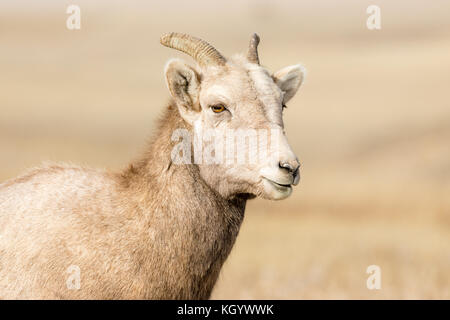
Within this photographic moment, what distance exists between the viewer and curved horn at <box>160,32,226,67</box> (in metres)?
8.96

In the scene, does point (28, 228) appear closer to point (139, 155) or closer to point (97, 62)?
point (139, 155)

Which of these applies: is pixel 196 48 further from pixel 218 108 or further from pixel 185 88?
pixel 218 108

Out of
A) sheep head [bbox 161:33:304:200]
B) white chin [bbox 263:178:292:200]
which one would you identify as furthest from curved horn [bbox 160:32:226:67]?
white chin [bbox 263:178:292:200]

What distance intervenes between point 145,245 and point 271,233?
63.8 ft

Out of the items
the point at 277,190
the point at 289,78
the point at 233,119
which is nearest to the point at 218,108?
the point at 233,119

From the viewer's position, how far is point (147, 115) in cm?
7000

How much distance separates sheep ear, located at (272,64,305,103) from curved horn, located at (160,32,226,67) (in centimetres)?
104

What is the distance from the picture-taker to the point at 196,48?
29.5 ft

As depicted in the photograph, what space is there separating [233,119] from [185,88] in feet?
2.51

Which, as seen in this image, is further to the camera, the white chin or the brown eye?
the brown eye

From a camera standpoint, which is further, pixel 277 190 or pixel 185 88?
pixel 185 88

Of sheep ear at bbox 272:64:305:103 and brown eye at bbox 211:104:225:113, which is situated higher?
sheep ear at bbox 272:64:305:103

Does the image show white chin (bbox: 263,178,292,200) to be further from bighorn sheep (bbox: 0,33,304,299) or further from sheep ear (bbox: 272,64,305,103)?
sheep ear (bbox: 272,64,305,103)

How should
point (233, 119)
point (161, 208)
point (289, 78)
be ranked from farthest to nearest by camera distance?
point (289, 78) → point (161, 208) → point (233, 119)
